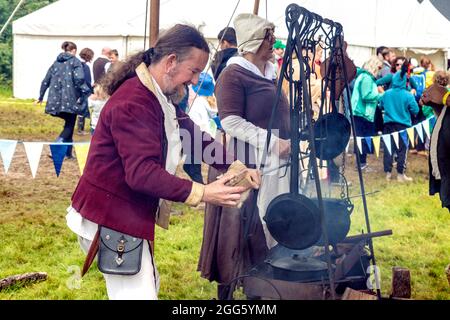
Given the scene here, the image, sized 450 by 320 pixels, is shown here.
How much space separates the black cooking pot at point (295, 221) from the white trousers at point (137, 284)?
64 cm

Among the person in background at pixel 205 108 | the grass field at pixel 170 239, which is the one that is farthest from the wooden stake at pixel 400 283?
the person in background at pixel 205 108

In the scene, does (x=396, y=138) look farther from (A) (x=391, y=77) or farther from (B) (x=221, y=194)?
(B) (x=221, y=194)

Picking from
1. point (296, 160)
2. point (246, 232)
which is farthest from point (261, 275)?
point (296, 160)

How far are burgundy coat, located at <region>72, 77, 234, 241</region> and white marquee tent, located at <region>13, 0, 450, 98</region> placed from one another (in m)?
12.0

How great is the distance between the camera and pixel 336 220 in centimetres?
368

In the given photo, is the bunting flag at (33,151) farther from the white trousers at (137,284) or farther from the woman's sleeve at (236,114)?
the white trousers at (137,284)

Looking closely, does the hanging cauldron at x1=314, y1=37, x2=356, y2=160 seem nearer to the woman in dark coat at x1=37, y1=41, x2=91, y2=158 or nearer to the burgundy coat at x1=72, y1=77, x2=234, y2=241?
the burgundy coat at x1=72, y1=77, x2=234, y2=241

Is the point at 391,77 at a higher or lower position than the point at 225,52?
lower

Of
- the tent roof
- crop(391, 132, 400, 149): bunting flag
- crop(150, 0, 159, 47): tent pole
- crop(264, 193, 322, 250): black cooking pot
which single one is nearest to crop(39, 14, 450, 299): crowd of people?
crop(264, 193, 322, 250): black cooking pot

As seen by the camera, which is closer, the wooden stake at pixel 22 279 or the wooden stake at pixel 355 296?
the wooden stake at pixel 355 296

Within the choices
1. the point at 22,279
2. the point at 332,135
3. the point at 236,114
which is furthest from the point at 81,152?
the point at 332,135

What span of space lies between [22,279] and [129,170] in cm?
263

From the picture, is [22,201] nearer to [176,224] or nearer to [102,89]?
[176,224]

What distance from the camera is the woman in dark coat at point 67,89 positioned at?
10383 mm
